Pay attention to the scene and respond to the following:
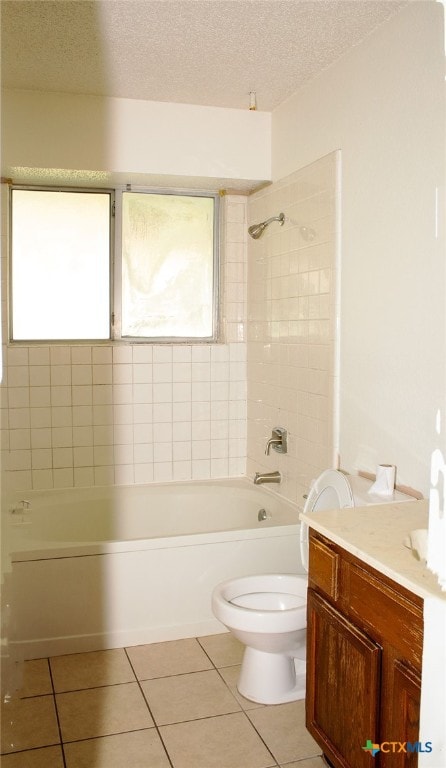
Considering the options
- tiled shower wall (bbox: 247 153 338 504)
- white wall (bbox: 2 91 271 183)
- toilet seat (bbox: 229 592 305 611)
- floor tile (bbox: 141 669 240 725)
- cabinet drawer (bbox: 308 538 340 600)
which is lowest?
floor tile (bbox: 141 669 240 725)

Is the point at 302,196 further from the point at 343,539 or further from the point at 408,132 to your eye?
the point at 343,539

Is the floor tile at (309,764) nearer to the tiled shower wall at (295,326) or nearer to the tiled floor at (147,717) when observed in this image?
the tiled floor at (147,717)

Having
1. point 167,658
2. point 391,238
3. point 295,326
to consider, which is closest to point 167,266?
point 295,326

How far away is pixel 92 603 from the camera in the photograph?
9.36 ft

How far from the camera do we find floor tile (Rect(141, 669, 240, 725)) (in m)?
2.37

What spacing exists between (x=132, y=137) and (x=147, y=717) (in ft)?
8.49

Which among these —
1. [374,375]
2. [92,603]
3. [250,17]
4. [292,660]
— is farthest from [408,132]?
[92,603]

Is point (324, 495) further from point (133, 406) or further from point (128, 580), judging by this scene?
point (133, 406)

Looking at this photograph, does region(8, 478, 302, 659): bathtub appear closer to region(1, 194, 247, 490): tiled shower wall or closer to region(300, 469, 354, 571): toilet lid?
region(1, 194, 247, 490): tiled shower wall

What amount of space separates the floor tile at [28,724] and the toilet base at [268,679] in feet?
2.22

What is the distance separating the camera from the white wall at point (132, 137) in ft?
10.9

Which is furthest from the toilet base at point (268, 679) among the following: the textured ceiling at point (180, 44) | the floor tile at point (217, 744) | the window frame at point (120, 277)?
the textured ceiling at point (180, 44)

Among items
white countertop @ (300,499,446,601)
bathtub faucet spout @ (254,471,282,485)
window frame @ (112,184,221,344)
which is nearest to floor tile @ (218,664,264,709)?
white countertop @ (300,499,446,601)

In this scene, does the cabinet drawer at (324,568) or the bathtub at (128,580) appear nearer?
the cabinet drawer at (324,568)
